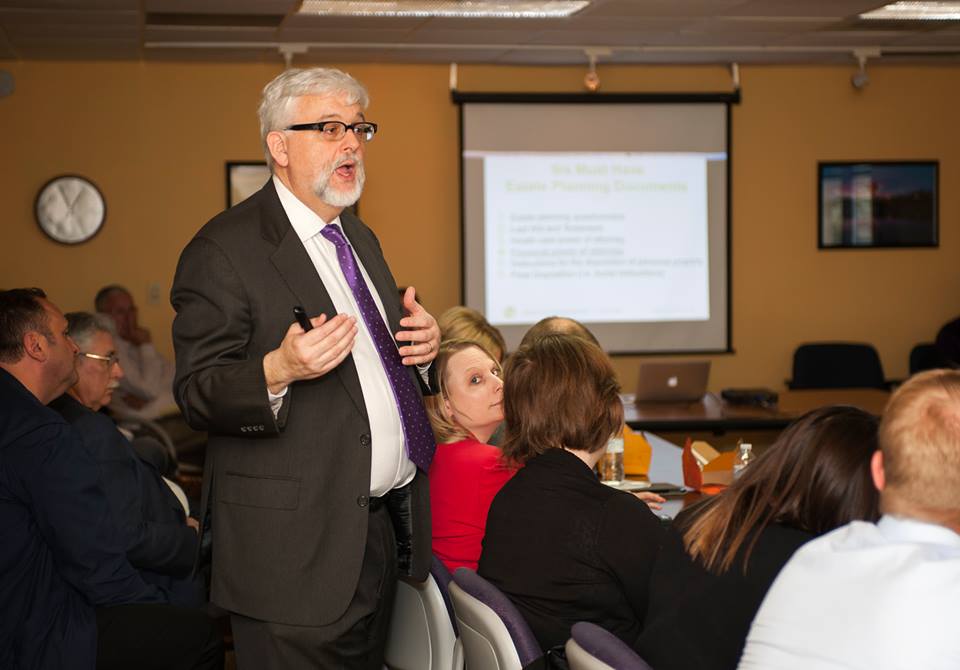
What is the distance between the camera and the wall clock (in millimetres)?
7664

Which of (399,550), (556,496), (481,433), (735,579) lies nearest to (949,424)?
(735,579)

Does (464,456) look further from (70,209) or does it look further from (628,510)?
(70,209)

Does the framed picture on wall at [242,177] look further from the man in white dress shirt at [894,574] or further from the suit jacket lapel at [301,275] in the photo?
the man in white dress shirt at [894,574]

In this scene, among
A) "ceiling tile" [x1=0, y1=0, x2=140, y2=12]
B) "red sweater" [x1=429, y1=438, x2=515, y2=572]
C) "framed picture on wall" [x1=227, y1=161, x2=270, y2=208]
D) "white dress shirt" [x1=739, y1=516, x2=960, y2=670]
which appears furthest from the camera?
"framed picture on wall" [x1=227, y1=161, x2=270, y2=208]

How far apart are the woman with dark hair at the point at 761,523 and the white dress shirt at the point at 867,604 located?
0.19 metres

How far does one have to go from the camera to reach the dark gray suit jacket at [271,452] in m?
2.17

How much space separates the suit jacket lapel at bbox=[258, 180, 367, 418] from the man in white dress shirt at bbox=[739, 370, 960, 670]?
0.97m

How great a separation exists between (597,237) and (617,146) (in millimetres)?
660

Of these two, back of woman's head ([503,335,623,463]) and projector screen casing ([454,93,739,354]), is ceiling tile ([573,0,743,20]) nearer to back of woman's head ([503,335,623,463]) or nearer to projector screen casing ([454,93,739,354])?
projector screen casing ([454,93,739,354])

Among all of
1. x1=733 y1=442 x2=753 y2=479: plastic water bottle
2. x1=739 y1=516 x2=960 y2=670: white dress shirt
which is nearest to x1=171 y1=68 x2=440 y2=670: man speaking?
x1=739 y1=516 x2=960 y2=670: white dress shirt

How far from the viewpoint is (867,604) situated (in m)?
1.41

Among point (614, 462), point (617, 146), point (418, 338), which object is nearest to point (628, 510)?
point (418, 338)

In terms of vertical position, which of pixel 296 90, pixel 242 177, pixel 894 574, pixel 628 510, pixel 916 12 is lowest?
pixel 628 510

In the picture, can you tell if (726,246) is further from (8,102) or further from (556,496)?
(556,496)
